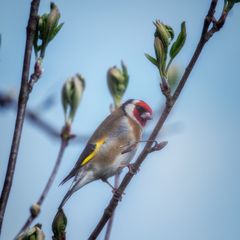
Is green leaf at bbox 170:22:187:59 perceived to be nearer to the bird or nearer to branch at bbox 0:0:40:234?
branch at bbox 0:0:40:234

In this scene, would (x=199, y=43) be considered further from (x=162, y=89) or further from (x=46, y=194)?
(x=46, y=194)

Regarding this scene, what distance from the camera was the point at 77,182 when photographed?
3.90 m

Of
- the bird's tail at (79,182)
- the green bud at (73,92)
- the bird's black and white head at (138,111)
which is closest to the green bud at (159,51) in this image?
the green bud at (73,92)

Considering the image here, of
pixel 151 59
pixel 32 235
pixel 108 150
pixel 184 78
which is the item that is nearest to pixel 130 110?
pixel 108 150

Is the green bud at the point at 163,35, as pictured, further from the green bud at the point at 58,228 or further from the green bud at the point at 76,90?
the green bud at the point at 58,228

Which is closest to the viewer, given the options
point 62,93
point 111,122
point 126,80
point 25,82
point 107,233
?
point 25,82

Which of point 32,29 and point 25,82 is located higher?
point 32,29

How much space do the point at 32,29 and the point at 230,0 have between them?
0.77 metres

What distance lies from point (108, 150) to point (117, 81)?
1.95 metres

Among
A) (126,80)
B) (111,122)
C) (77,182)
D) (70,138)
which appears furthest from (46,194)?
(111,122)

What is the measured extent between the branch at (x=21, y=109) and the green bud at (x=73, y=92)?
16 centimetres

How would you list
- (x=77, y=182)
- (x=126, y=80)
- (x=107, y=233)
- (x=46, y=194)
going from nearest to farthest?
(x=46, y=194) < (x=107, y=233) < (x=126, y=80) < (x=77, y=182)

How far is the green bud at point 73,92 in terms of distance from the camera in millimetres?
1736

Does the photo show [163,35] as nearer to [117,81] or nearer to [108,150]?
[117,81]
